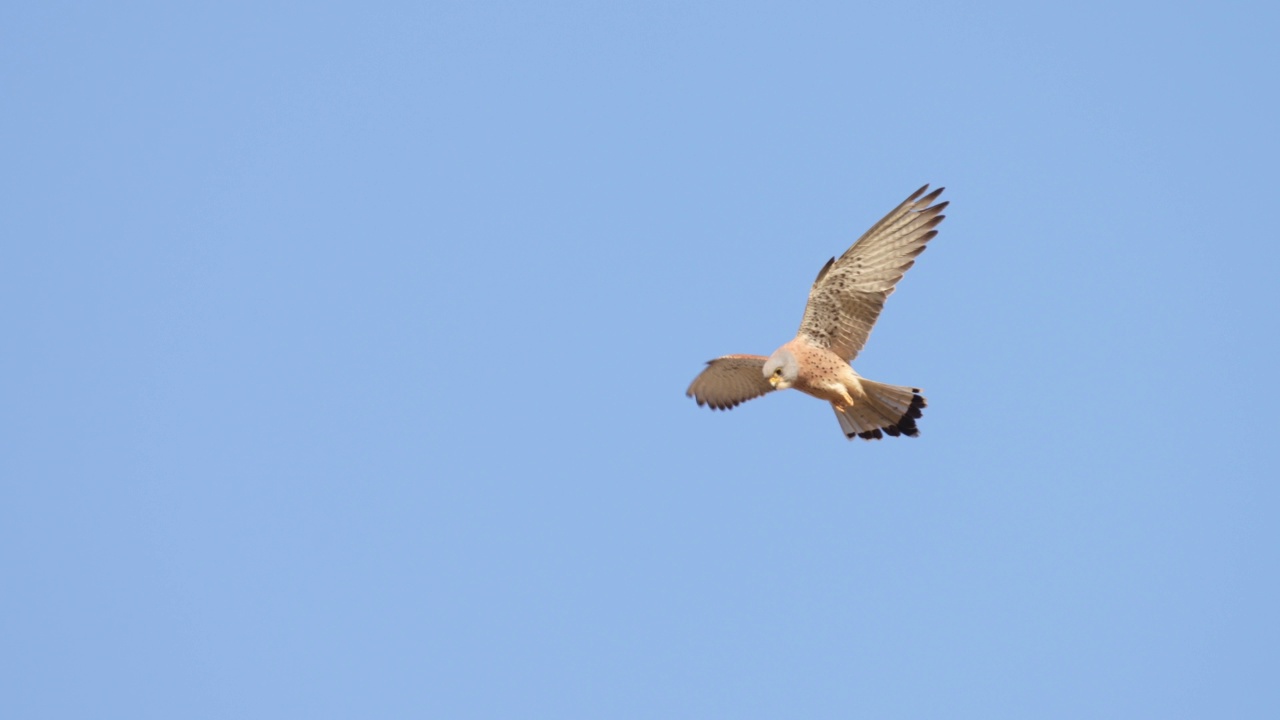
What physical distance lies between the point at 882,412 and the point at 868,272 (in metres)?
1.40

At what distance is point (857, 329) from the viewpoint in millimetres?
12875

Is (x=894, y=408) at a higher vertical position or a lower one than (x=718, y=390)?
lower

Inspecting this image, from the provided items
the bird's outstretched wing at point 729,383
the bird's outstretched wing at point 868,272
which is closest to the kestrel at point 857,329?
the bird's outstretched wing at point 868,272

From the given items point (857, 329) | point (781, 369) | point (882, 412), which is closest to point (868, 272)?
point (857, 329)

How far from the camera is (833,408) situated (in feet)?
44.3

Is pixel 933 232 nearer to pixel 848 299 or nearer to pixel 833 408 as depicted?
pixel 848 299

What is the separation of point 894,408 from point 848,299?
3.79 feet

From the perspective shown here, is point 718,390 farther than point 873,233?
Yes

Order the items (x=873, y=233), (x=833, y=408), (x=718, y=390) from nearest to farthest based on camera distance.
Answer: (x=873, y=233)
(x=833, y=408)
(x=718, y=390)

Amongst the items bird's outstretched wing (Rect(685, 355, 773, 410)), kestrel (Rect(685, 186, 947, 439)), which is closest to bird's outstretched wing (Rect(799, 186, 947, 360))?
kestrel (Rect(685, 186, 947, 439))

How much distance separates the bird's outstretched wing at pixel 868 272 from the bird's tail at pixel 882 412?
1.49 feet

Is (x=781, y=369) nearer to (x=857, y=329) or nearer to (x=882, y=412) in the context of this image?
(x=857, y=329)

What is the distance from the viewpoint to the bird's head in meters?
12.7

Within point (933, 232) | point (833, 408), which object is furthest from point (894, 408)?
point (933, 232)
